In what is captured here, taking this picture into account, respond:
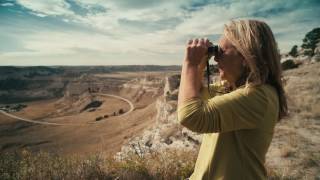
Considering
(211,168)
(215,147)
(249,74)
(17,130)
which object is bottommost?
(17,130)

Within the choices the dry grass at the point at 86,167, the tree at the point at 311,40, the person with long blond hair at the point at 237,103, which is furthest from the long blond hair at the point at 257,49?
the tree at the point at 311,40

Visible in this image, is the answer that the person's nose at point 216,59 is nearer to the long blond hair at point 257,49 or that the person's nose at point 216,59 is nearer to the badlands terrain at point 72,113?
the long blond hair at point 257,49

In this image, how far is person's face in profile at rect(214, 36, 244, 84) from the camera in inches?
74.5

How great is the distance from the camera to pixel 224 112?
170 centimetres

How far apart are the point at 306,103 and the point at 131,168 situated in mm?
12943

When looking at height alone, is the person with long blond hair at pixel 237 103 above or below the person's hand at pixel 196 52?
below

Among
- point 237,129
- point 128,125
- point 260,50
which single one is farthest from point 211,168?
point 128,125

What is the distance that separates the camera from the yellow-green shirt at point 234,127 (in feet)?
5.59

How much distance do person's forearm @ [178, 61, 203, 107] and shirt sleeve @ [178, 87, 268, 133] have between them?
0.12 ft

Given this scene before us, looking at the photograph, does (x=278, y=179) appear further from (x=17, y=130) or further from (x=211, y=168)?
(x=17, y=130)

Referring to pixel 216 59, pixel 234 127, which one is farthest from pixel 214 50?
pixel 234 127

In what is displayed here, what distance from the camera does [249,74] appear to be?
185 cm

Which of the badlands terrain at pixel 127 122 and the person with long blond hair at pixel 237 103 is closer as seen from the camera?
the person with long blond hair at pixel 237 103

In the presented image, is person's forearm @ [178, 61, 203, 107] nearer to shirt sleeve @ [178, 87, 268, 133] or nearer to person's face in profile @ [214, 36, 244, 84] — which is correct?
shirt sleeve @ [178, 87, 268, 133]
